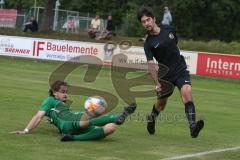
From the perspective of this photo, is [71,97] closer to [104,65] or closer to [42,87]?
[42,87]

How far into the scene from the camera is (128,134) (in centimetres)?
1278

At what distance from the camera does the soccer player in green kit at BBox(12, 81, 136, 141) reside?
1154 cm

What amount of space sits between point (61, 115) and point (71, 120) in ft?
0.99

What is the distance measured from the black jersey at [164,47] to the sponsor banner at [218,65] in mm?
18701

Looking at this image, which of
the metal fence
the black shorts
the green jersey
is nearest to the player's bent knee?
the green jersey

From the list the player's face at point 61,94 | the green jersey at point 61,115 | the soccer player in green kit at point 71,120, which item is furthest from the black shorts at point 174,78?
the player's face at point 61,94

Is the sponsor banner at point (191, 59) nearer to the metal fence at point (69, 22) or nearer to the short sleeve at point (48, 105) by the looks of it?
the short sleeve at point (48, 105)

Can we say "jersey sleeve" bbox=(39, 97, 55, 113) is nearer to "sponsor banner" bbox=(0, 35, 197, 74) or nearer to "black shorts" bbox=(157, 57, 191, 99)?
"black shorts" bbox=(157, 57, 191, 99)

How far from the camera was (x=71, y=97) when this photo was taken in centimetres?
1945

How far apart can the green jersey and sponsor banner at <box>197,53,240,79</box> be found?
19.6m

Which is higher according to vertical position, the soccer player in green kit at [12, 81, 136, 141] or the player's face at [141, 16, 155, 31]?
the player's face at [141, 16, 155, 31]

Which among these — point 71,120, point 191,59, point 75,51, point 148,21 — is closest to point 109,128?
point 71,120

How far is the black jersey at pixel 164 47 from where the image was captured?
39.6 ft

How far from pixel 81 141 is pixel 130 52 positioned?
21456mm
